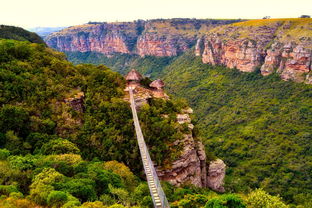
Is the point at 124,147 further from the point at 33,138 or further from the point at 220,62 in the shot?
the point at 220,62

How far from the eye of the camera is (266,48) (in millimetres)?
102062

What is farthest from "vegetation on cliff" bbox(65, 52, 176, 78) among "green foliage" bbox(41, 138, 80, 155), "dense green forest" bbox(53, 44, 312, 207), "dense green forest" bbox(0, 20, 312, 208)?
"green foliage" bbox(41, 138, 80, 155)

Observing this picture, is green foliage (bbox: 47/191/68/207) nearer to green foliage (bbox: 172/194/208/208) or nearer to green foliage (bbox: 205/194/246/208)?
green foliage (bbox: 172/194/208/208)

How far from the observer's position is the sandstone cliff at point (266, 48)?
3421 inches

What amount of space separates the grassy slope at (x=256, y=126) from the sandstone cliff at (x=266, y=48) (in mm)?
4215

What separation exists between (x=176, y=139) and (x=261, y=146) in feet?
124

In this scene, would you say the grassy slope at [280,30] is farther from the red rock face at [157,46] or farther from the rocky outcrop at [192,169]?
the rocky outcrop at [192,169]

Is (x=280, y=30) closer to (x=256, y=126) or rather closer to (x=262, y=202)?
(x=256, y=126)

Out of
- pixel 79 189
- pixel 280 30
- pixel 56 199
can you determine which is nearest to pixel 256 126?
pixel 280 30

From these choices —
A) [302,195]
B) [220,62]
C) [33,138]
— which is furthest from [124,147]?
[220,62]

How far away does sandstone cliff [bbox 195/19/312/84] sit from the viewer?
86900mm

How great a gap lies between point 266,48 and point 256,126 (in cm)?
4248

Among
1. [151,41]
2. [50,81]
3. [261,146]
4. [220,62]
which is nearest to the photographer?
[50,81]

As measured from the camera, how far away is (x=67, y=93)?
38.5 m
